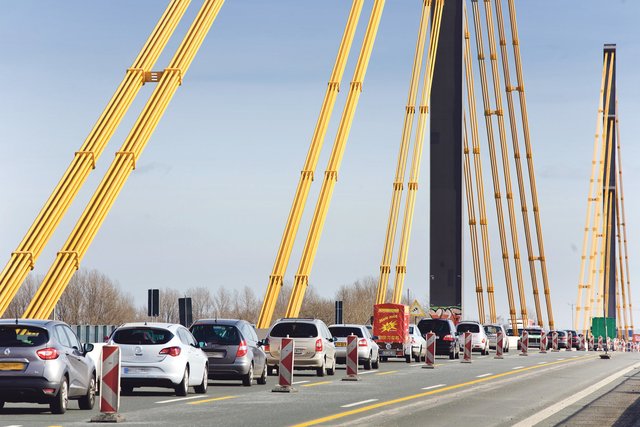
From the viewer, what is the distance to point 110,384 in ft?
62.7

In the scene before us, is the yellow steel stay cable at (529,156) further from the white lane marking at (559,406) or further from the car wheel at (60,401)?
the car wheel at (60,401)

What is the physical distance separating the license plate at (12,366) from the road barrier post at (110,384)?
177cm

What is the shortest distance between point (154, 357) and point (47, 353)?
5.35 meters

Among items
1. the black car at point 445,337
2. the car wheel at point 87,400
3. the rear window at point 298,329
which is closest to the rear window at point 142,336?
the car wheel at point 87,400

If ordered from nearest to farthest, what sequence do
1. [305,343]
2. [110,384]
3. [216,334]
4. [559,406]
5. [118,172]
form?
[110,384]
[559,406]
[216,334]
[305,343]
[118,172]

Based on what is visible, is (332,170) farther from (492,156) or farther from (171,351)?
(492,156)

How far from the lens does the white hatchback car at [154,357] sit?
2569cm

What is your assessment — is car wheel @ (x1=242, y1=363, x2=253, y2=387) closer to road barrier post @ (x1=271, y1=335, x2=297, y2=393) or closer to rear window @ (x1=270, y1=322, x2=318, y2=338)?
road barrier post @ (x1=271, y1=335, x2=297, y2=393)

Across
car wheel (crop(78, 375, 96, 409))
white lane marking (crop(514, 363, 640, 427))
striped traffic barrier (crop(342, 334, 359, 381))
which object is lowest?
white lane marking (crop(514, 363, 640, 427))

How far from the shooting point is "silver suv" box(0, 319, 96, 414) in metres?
20.3

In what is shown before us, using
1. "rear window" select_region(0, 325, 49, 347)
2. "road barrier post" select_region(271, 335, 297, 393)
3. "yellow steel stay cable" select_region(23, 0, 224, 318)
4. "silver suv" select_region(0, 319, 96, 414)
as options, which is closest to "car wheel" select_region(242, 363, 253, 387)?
"road barrier post" select_region(271, 335, 297, 393)

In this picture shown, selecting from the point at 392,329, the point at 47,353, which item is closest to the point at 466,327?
the point at 392,329

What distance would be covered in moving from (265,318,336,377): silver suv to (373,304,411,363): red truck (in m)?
15.6

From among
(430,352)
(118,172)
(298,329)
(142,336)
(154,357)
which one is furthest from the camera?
(430,352)
